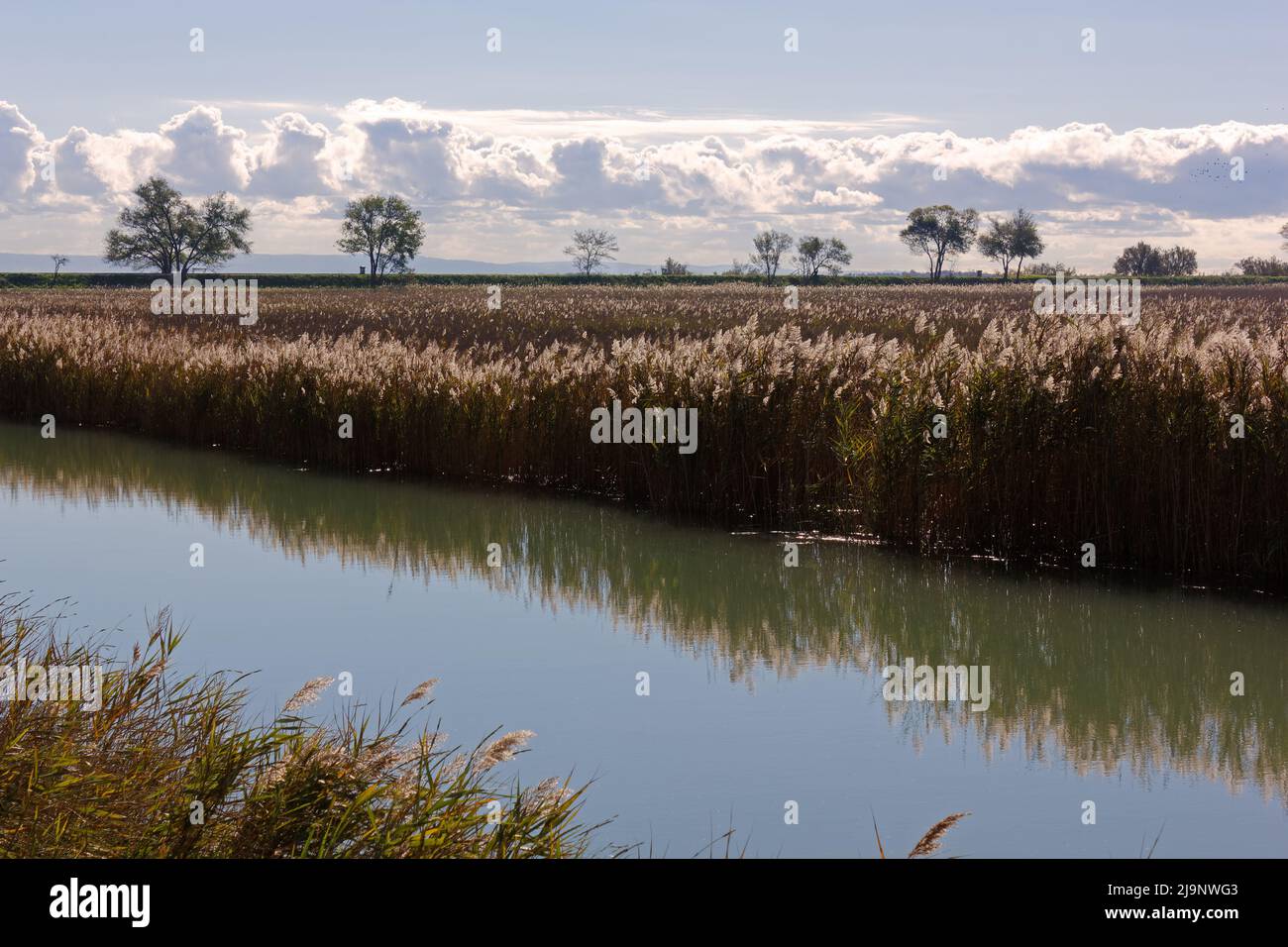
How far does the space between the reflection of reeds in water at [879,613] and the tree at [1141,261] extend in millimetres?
128703

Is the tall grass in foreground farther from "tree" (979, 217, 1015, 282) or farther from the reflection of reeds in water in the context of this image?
"tree" (979, 217, 1015, 282)

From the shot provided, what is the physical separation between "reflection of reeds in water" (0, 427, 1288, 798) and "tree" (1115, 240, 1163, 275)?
129 metres

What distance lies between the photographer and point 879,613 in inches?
428

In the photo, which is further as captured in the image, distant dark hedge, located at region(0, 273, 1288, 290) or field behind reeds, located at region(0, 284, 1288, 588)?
distant dark hedge, located at region(0, 273, 1288, 290)

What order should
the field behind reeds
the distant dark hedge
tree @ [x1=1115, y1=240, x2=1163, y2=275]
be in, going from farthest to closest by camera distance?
1. tree @ [x1=1115, y1=240, x2=1163, y2=275]
2. the distant dark hedge
3. the field behind reeds

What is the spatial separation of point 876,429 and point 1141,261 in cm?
13041

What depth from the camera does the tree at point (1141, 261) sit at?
5221 inches

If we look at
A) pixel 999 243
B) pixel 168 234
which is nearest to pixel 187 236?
pixel 168 234

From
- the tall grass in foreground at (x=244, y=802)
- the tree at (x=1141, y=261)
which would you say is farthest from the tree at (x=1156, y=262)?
the tall grass in foreground at (x=244, y=802)

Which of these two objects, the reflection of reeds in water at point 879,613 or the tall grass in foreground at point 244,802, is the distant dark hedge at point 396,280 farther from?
the tall grass in foreground at point 244,802

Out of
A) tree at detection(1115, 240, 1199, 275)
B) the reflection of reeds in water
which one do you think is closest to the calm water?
the reflection of reeds in water

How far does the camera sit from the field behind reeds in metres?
11.4

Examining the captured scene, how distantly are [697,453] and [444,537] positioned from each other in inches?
115

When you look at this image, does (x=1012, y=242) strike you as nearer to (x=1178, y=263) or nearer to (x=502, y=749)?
(x=1178, y=263)
